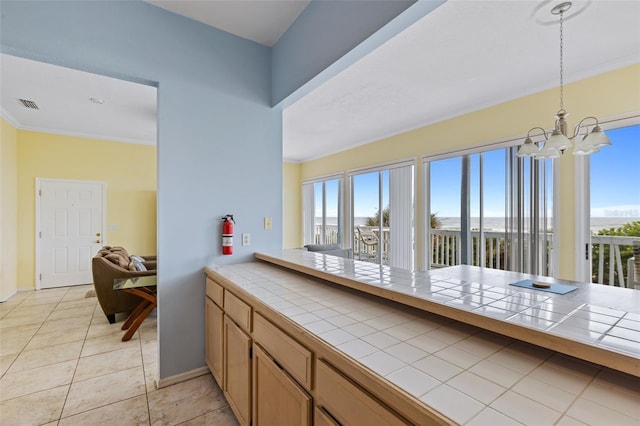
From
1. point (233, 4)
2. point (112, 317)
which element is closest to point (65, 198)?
point (112, 317)

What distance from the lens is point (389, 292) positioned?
1263mm

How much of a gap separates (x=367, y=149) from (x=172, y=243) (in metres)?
4.19

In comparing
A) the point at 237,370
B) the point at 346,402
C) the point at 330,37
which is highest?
the point at 330,37

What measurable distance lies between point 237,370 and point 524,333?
1.45 metres

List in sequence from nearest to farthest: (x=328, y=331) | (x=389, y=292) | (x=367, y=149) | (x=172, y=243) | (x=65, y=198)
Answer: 1. (x=328, y=331)
2. (x=389, y=292)
3. (x=172, y=243)
4. (x=65, y=198)
5. (x=367, y=149)

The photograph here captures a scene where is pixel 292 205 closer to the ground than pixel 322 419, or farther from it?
farther from it

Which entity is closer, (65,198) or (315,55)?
(315,55)

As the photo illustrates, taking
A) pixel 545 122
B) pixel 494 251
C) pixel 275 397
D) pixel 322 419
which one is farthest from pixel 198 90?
pixel 494 251

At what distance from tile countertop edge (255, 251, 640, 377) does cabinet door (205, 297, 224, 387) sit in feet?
3.40

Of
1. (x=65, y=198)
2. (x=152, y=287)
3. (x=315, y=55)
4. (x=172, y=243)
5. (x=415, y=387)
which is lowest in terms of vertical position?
(x=152, y=287)

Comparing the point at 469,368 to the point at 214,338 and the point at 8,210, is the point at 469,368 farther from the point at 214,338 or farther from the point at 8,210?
the point at 8,210

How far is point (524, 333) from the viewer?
841mm

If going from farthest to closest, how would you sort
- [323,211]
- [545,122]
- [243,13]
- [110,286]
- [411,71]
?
[323,211]
[110,286]
[545,122]
[411,71]
[243,13]

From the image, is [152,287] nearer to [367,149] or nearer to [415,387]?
[415,387]
